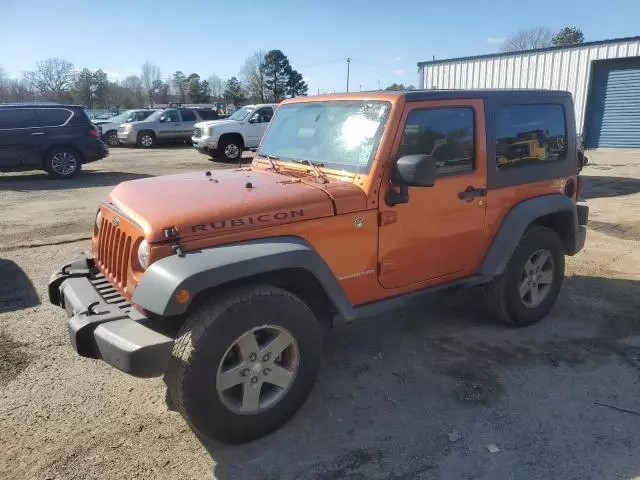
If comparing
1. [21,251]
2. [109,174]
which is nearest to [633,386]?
[21,251]

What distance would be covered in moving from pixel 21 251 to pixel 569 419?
21.2ft

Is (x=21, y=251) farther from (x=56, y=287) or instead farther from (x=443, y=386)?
(x=443, y=386)

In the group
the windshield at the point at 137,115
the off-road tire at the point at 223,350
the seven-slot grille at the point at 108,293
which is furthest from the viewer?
the windshield at the point at 137,115

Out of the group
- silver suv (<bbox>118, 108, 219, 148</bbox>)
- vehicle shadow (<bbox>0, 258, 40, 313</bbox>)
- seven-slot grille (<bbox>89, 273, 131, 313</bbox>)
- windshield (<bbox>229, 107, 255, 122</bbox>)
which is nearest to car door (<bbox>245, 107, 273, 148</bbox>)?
windshield (<bbox>229, 107, 255, 122</bbox>)

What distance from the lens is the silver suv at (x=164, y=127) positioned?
22578 millimetres

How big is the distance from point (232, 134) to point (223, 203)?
14645 mm

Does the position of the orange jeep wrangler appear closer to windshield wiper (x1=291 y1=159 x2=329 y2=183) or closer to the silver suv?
windshield wiper (x1=291 y1=159 x2=329 y2=183)

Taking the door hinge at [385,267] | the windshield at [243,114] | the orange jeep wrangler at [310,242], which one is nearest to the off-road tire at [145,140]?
the windshield at [243,114]

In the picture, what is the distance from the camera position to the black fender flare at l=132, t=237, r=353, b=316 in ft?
8.43

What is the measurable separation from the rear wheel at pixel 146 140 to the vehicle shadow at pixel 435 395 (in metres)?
20.3

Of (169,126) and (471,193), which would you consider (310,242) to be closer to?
(471,193)

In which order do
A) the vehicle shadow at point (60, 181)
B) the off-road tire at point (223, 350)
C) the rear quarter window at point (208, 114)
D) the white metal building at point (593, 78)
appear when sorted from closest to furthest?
the off-road tire at point (223, 350), the vehicle shadow at point (60, 181), the white metal building at point (593, 78), the rear quarter window at point (208, 114)

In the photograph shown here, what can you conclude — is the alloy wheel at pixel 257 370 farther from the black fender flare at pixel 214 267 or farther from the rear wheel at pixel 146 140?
the rear wheel at pixel 146 140

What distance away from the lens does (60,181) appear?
12.8 m
